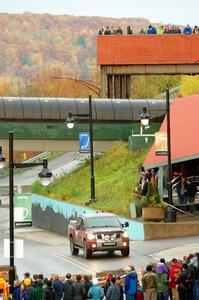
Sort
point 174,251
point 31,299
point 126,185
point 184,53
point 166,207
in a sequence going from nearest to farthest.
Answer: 1. point 31,299
2. point 174,251
3. point 166,207
4. point 126,185
5. point 184,53

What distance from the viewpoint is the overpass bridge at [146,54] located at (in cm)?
8931

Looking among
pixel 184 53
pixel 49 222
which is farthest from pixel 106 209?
pixel 184 53

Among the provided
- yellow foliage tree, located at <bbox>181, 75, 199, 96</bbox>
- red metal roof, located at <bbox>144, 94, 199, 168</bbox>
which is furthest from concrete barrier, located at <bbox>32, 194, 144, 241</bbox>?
yellow foliage tree, located at <bbox>181, 75, 199, 96</bbox>

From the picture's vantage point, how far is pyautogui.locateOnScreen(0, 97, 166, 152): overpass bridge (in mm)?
74562

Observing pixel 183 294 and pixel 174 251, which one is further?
pixel 174 251

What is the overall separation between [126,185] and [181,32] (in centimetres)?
3472

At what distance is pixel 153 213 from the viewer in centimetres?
4766

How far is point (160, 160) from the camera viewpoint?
50.0m

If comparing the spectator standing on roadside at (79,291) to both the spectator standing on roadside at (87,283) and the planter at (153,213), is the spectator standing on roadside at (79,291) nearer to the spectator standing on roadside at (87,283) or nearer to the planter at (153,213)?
the spectator standing on roadside at (87,283)

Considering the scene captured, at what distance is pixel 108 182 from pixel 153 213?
14.2m

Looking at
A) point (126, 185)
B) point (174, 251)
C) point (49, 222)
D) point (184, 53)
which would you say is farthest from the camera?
point (184, 53)

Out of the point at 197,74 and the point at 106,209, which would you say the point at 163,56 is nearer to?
the point at 197,74

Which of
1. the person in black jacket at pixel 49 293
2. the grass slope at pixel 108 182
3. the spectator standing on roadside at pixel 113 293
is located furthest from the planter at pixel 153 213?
the spectator standing on roadside at pixel 113 293

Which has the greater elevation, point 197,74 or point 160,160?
point 197,74
